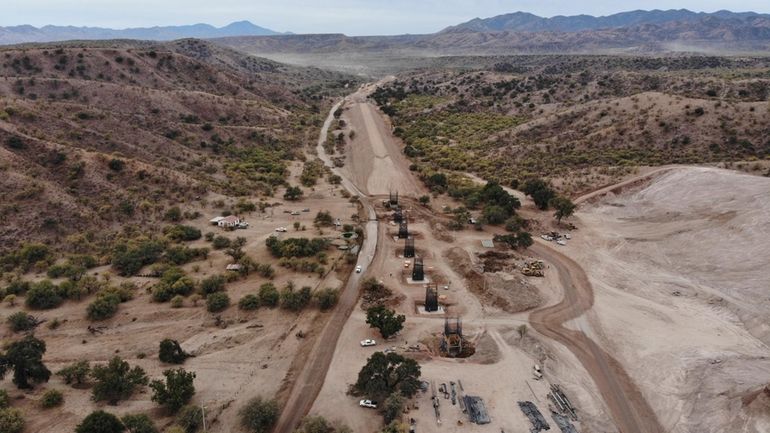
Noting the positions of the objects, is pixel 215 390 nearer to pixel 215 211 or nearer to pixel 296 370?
pixel 296 370

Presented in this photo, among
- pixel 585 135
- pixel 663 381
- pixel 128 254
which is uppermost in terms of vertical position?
pixel 585 135

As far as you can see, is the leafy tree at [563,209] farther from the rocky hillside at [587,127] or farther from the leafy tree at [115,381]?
the leafy tree at [115,381]

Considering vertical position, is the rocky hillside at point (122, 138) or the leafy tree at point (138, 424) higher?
the rocky hillside at point (122, 138)

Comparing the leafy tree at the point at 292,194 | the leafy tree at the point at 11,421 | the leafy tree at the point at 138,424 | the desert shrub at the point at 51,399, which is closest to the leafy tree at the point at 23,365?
the desert shrub at the point at 51,399

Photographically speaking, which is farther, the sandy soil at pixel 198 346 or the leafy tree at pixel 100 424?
the sandy soil at pixel 198 346

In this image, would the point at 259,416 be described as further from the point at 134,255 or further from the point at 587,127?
the point at 587,127

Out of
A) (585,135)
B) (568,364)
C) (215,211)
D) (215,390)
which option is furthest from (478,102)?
(215,390)

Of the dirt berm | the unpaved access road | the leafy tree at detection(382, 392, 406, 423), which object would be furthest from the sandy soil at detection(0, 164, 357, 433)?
the unpaved access road
